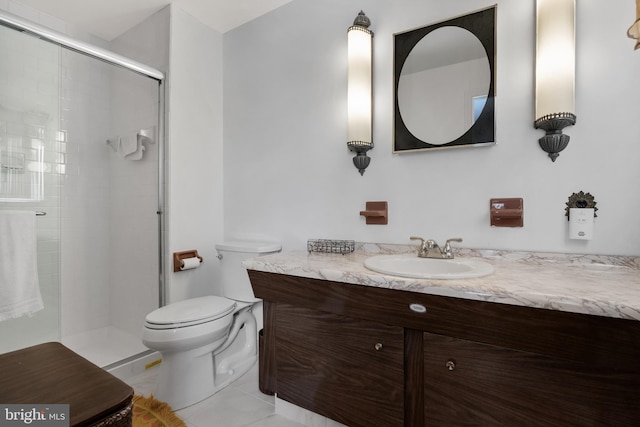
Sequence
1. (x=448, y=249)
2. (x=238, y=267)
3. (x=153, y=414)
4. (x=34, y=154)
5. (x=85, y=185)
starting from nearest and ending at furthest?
(x=448, y=249)
(x=153, y=414)
(x=238, y=267)
(x=34, y=154)
(x=85, y=185)

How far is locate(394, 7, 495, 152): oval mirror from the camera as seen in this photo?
1428 mm

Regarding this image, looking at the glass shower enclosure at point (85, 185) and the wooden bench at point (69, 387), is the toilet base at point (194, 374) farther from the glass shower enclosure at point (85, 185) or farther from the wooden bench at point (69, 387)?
the wooden bench at point (69, 387)

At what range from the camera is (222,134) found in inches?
94.9

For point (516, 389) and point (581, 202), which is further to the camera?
point (581, 202)

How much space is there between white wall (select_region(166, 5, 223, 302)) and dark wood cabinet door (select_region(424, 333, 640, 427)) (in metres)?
1.74

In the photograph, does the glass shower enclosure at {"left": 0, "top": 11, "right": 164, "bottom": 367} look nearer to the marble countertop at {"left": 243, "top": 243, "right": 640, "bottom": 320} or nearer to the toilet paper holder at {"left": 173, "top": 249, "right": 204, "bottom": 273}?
the toilet paper holder at {"left": 173, "top": 249, "right": 204, "bottom": 273}

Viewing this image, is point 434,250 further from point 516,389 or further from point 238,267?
point 238,267

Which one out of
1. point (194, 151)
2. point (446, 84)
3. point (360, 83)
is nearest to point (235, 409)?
point (194, 151)

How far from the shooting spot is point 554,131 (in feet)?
4.16

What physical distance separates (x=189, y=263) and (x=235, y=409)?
97 cm

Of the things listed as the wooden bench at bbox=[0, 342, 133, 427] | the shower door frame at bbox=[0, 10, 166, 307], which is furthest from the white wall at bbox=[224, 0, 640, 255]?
the wooden bench at bbox=[0, 342, 133, 427]

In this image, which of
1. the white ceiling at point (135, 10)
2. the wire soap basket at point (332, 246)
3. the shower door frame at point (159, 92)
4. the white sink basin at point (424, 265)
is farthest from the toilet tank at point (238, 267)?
the white ceiling at point (135, 10)

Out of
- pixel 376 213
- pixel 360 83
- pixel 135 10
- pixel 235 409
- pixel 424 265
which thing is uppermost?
pixel 135 10

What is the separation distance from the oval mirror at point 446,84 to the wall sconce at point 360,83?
15cm
